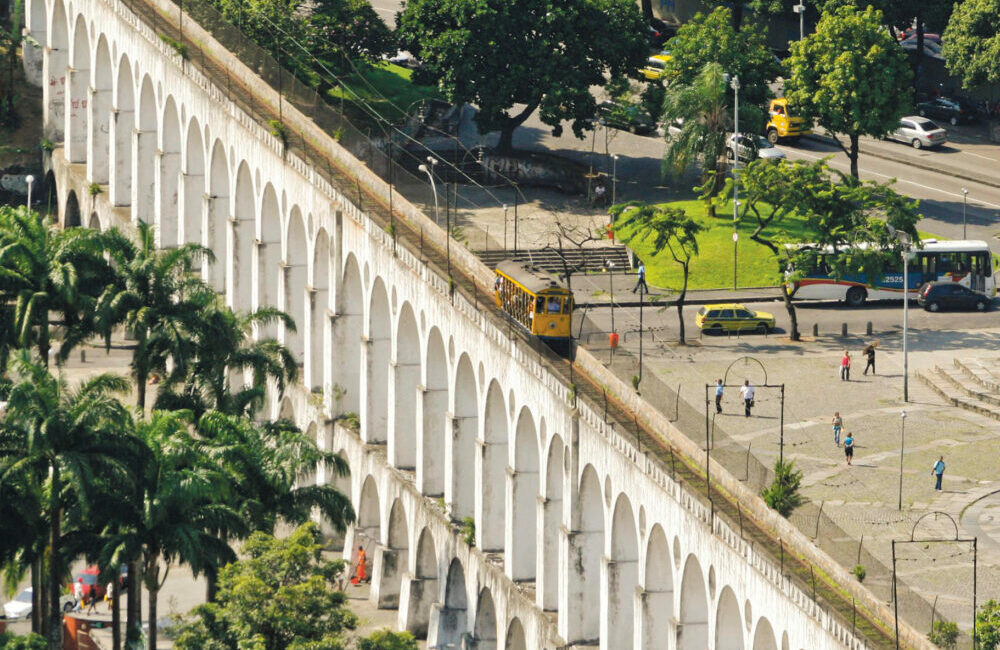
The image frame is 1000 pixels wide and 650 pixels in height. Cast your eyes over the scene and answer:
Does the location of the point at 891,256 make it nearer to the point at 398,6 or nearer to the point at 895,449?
the point at 895,449

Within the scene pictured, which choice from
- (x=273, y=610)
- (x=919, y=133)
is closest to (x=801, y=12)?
(x=919, y=133)

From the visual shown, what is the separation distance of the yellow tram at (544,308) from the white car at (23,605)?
23.0m

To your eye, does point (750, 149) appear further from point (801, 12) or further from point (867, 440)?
point (867, 440)

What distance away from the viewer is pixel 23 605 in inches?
4791

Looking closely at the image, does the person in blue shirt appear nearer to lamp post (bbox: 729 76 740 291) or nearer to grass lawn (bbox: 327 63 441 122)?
lamp post (bbox: 729 76 740 291)

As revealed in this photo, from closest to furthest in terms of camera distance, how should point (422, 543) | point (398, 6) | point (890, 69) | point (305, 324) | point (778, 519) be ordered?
point (778, 519)
point (422, 543)
point (305, 324)
point (890, 69)
point (398, 6)

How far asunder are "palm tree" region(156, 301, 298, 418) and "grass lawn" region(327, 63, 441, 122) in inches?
1741

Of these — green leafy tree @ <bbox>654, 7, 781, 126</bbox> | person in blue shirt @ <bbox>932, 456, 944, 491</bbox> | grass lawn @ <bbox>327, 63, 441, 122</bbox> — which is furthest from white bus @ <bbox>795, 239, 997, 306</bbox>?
grass lawn @ <bbox>327, 63, 441, 122</bbox>

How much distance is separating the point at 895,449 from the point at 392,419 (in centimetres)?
2190

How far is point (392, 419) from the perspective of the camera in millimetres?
127625

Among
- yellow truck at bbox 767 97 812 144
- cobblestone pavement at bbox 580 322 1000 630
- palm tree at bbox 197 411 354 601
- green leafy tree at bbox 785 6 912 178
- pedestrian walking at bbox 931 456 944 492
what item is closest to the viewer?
palm tree at bbox 197 411 354 601

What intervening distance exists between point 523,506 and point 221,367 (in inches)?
535

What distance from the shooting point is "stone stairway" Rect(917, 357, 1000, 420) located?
130 m

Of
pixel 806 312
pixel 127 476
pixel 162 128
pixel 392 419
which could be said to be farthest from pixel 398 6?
pixel 127 476
